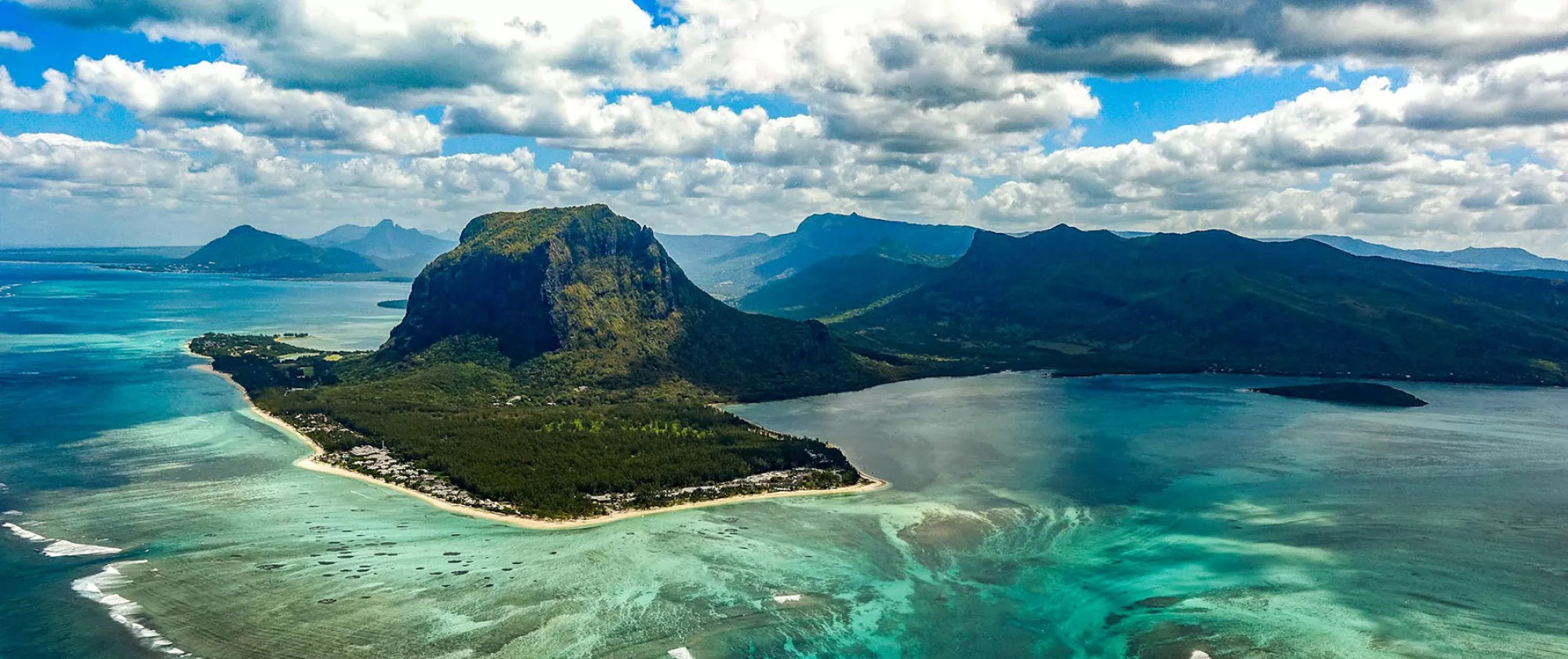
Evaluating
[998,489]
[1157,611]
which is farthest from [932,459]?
[1157,611]

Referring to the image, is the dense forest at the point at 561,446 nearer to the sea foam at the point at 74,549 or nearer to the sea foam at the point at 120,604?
the sea foam at the point at 74,549

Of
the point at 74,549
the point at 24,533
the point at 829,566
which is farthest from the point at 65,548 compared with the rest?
the point at 829,566

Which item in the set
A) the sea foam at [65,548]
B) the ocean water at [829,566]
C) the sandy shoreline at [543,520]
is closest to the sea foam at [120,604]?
the ocean water at [829,566]

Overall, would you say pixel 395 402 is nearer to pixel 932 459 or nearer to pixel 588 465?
pixel 588 465

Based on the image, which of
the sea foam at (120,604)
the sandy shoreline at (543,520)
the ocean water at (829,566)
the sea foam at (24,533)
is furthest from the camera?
the sandy shoreline at (543,520)

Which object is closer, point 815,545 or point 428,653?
point 428,653
